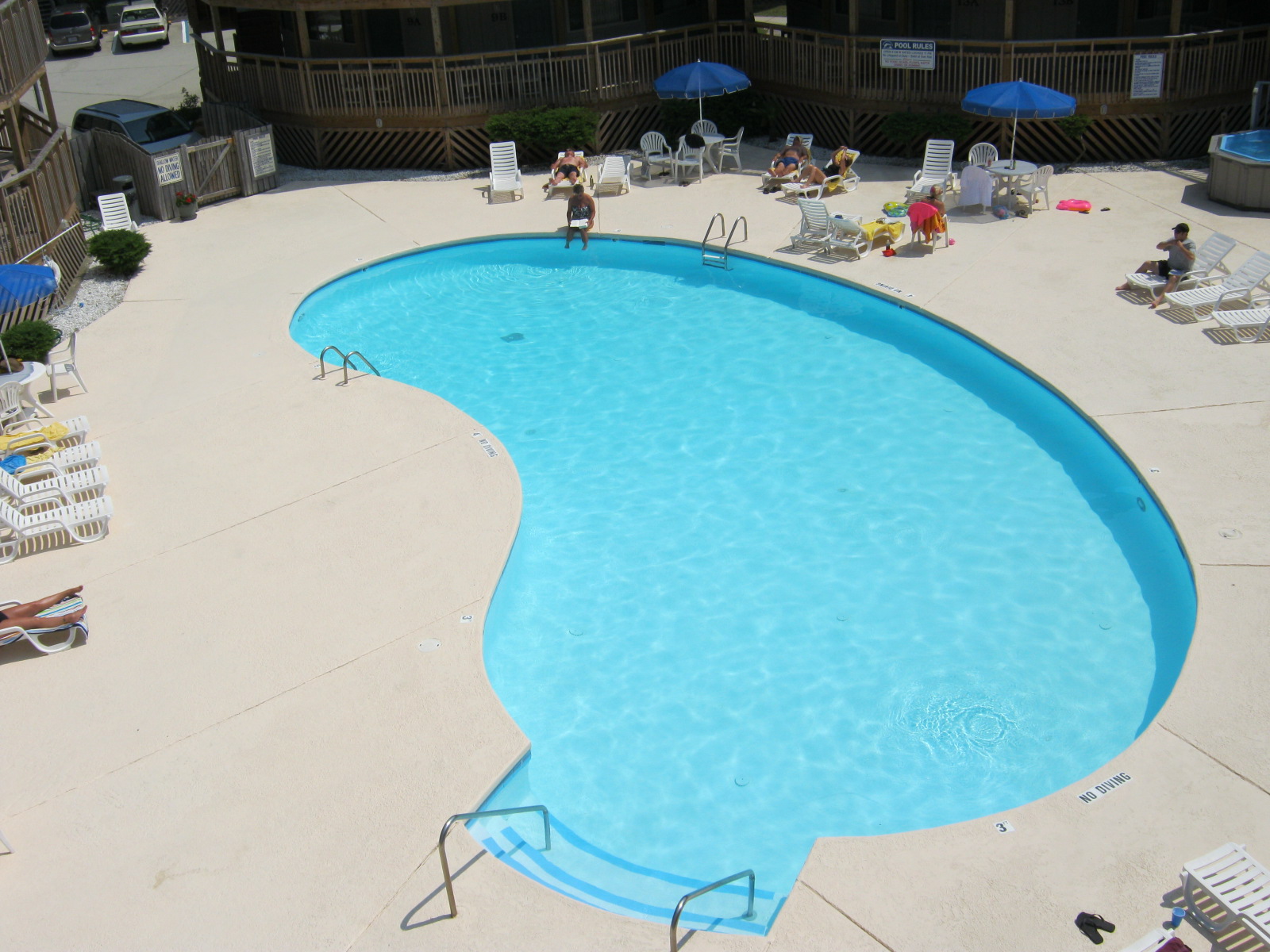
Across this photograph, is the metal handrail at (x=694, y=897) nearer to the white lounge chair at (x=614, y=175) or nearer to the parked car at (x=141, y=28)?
the white lounge chair at (x=614, y=175)

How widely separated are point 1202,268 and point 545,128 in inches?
502

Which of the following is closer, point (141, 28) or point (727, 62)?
point (727, 62)

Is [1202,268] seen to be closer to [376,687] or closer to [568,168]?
[568,168]

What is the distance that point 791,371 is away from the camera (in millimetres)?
16188

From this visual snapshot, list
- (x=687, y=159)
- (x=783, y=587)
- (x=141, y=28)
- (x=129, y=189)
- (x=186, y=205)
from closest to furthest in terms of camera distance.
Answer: (x=783, y=587)
(x=186, y=205)
(x=687, y=159)
(x=129, y=189)
(x=141, y=28)

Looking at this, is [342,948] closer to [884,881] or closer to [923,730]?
[884,881]

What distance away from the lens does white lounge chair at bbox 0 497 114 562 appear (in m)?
12.1

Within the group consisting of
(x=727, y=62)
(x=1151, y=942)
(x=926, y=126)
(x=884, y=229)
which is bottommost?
(x=1151, y=942)

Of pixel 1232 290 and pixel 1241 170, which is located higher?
pixel 1241 170

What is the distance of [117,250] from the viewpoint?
19391 millimetres

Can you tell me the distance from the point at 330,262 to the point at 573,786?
1293cm

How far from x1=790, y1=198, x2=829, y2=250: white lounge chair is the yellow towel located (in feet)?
2.19

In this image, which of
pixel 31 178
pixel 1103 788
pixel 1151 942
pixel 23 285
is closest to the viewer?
pixel 1151 942

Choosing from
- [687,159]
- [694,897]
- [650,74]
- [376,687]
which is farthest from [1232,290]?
[650,74]
